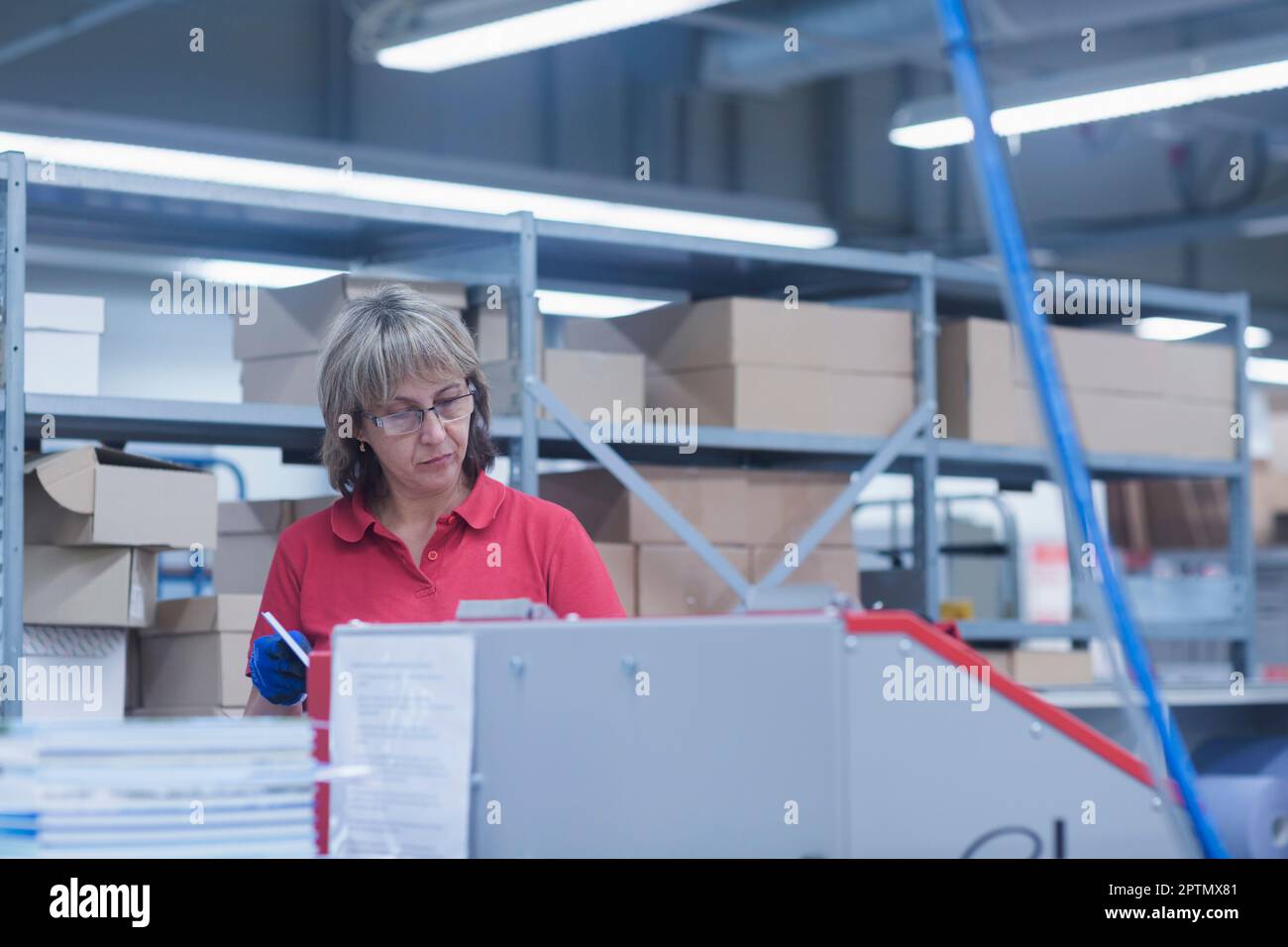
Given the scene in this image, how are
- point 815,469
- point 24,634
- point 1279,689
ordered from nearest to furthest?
point 24,634, point 1279,689, point 815,469

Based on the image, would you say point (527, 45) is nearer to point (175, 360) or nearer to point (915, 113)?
point (915, 113)

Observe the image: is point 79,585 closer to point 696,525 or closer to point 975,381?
point 696,525

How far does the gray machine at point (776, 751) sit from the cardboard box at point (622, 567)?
89.5 inches

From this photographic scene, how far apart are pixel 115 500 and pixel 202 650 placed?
14.4 inches

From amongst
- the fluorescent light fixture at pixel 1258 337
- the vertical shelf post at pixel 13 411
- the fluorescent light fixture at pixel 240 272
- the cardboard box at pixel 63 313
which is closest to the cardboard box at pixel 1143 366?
the cardboard box at pixel 63 313

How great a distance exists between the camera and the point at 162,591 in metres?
7.23

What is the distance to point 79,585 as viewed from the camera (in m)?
2.93

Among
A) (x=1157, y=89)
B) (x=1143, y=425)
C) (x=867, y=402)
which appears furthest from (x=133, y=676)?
(x=1157, y=89)

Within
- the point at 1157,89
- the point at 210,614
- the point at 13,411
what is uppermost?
the point at 1157,89

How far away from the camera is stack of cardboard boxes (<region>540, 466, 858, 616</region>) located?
3.55 metres

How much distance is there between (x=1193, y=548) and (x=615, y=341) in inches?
175

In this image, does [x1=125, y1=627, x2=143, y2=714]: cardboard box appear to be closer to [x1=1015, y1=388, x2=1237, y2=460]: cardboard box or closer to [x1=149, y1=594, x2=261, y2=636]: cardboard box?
[x1=149, y1=594, x2=261, y2=636]: cardboard box

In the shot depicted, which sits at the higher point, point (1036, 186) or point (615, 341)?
point (1036, 186)
